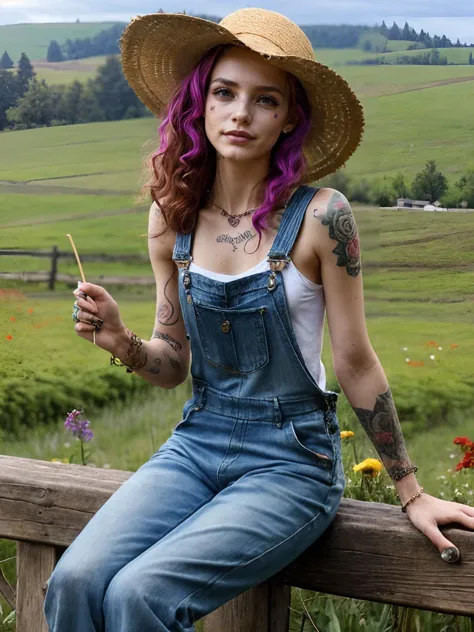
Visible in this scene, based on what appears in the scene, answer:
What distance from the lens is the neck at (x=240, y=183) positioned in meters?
2.24

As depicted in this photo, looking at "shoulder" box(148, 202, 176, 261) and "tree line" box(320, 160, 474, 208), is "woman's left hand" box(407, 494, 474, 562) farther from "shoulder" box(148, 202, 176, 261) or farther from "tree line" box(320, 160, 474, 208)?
"tree line" box(320, 160, 474, 208)

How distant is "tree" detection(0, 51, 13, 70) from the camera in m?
A: 5.14

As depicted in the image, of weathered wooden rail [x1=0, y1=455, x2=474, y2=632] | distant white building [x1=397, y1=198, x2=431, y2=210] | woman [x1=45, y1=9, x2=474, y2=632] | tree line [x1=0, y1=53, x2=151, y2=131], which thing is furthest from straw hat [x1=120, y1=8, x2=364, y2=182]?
tree line [x1=0, y1=53, x2=151, y2=131]

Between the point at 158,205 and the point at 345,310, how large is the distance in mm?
568

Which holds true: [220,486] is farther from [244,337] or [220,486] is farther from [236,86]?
[236,86]

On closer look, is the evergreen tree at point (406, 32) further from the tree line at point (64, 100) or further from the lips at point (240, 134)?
the lips at point (240, 134)

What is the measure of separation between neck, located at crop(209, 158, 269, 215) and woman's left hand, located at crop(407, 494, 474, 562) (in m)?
0.80

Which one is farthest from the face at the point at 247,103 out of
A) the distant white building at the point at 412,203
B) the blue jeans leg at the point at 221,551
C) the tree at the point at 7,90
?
A: the tree at the point at 7,90

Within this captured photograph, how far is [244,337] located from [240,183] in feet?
1.28

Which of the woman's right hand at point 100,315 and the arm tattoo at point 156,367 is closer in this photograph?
the woman's right hand at point 100,315

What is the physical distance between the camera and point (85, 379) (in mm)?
4648

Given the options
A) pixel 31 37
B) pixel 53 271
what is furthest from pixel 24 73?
pixel 53 271

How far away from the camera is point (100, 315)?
2.19m

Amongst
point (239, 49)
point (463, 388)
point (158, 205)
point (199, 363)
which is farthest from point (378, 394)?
point (463, 388)
